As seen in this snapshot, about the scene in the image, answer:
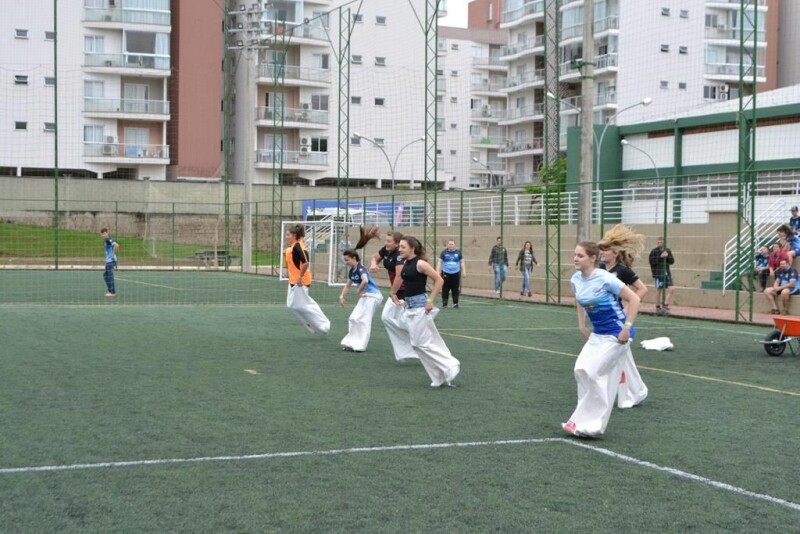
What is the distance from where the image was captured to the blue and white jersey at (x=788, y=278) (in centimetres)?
2256

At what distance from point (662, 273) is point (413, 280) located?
1364 centimetres

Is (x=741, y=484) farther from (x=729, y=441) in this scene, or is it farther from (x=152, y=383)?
(x=152, y=383)

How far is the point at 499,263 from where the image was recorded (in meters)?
30.5

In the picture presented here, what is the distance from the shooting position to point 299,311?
56.3 ft

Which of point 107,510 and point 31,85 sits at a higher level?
point 31,85

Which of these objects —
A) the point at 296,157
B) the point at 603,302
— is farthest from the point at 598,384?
the point at 296,157

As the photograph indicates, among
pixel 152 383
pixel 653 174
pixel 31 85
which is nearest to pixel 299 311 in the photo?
pixel 152 383

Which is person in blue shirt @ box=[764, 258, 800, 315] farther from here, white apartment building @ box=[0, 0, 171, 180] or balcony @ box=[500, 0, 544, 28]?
balcony @ box=[500, 0, 544, 28]

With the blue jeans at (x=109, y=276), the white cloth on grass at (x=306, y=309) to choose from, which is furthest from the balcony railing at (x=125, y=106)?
the white cloth on grass at (x=306, y=309)

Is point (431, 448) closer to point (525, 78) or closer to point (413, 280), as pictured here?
point (413, 280)

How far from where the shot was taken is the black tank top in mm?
12273

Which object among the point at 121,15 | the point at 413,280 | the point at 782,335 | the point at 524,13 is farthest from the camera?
the point at 524,13

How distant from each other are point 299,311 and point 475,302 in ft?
38.3

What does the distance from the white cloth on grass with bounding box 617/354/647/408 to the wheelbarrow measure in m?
5.13
